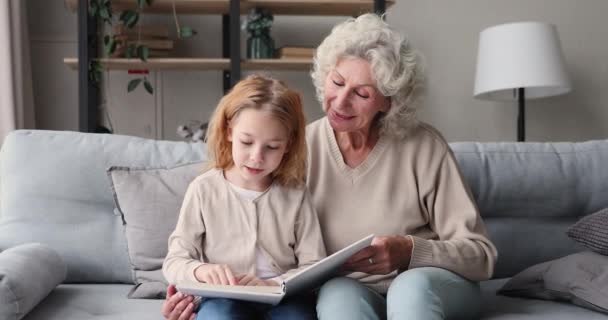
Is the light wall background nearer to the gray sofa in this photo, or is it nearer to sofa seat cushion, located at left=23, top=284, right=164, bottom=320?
the gray sofa

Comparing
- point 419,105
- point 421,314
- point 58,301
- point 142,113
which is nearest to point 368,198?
point 419,105

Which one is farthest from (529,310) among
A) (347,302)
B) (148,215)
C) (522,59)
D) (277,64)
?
(277,64)

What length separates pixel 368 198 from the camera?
1.67 metres

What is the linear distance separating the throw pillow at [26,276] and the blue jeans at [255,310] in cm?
37

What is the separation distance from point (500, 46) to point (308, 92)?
3.12 feet

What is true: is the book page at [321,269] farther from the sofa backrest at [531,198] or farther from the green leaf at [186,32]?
the green leaf at [186,32]

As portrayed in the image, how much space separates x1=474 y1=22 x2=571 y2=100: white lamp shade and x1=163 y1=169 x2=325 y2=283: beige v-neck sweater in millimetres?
1873

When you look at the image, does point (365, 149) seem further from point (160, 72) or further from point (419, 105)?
point (160, 72)

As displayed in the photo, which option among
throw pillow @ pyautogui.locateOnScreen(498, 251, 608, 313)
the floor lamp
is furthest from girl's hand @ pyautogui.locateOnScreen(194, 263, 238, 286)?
the floor lamp

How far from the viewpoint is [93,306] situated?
64.1 inches

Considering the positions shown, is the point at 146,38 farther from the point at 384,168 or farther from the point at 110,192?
the point at 384,168

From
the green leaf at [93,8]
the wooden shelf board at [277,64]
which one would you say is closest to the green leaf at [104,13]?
the green leaf at [93,8]

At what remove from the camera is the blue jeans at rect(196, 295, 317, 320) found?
51.6 inches

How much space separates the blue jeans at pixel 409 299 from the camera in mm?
1290
